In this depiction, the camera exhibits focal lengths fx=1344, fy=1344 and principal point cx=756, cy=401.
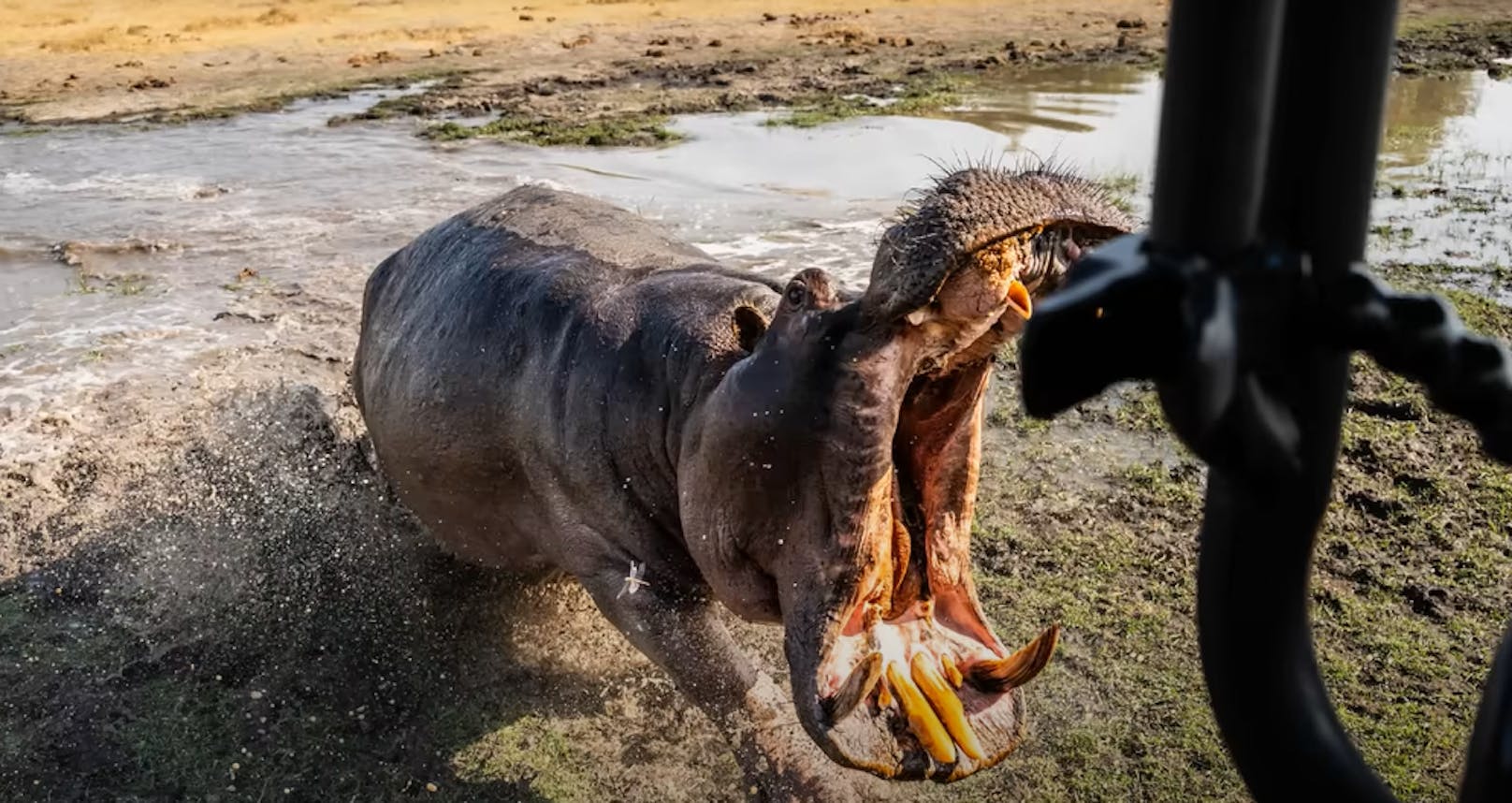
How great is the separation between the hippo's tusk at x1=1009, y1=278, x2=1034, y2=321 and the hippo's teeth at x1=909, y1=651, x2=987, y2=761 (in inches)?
33.9

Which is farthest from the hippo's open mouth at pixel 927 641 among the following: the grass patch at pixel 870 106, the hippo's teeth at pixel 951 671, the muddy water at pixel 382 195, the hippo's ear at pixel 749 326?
the grass patch at pixel 870 106

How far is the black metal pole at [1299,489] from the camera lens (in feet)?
2.40

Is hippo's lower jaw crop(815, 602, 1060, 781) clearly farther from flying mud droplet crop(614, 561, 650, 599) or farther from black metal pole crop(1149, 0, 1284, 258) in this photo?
black metal pole crop(1149, 0, 1284, 258)

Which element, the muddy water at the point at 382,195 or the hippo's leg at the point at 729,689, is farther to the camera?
the muddy water at the point at 382,195

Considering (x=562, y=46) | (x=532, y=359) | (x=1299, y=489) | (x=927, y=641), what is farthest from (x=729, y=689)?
(x=562, y=46)

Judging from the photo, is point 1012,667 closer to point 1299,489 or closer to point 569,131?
point 1299,489

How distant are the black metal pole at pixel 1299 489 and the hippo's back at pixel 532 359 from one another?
2.46 m

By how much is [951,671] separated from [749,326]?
98cm

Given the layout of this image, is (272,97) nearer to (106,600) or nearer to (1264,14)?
(106,600)

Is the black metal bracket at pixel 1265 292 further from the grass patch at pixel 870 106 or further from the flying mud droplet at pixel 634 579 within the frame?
the grass patch at pixel 870 106

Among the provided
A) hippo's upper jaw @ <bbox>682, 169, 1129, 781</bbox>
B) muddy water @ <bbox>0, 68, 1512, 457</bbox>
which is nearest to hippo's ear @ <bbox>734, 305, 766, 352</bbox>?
hippo's upper jaw @ <bbox>682, 169, 1129, 781</bbox>

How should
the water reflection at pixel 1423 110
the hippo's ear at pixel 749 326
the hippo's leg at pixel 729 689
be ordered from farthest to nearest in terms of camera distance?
the water reflection at pixel 1423 110 < the hippo's leg at pixel 729 689 < the hippo's ear at pixel 749 326

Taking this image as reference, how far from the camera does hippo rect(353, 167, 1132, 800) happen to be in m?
2.62

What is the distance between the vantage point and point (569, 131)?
13.5 meters
